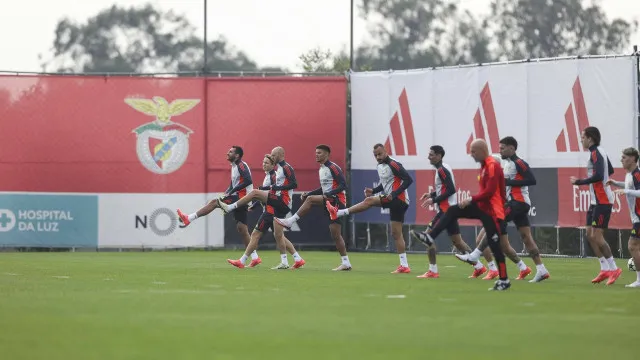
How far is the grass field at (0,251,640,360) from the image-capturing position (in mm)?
10508

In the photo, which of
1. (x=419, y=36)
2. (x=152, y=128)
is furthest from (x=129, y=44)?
(x=152, y=128)

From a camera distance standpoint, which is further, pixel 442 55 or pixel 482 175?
pixel 442 55

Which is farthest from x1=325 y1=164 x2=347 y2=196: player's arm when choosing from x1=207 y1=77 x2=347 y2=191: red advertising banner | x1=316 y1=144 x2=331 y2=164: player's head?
x1=207 y1=77 x2=347 y2=191: red advertising banner

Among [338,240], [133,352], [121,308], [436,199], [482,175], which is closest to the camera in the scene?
[133,352]

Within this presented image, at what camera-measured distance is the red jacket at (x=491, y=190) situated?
17.4 m

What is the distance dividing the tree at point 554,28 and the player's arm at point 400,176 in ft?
201

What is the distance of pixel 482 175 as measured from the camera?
17.6 m

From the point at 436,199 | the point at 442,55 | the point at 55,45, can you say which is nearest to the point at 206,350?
the point at 436,199

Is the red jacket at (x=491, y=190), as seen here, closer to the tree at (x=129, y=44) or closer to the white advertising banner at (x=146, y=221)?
the white advertising banner at (x=146, y=221)

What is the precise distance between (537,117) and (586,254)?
Answer: 3434mm

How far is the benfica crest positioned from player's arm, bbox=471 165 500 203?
17274 millimetres

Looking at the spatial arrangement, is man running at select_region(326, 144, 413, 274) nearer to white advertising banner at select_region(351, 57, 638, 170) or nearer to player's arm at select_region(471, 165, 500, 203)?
player's arm at select_region(471, 165, 500, 203)

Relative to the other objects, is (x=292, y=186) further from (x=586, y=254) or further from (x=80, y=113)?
(x=80, y=113)

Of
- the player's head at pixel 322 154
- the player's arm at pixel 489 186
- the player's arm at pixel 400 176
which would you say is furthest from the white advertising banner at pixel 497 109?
the player's arm at pixel 489 186
